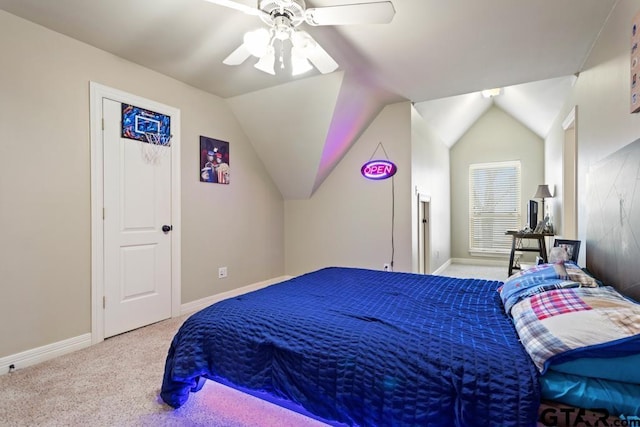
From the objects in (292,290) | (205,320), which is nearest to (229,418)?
(205,320)

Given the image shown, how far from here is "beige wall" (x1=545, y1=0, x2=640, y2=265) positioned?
189 cm

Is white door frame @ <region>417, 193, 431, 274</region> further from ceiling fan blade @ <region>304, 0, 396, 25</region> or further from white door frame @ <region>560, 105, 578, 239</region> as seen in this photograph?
ceiling fan blade @ <region>304, 0, 396, 25</region>

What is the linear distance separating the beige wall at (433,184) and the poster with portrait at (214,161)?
235 cm

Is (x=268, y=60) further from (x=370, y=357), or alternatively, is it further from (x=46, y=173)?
(x=370, y=357)

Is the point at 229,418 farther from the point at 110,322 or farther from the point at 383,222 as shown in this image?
the point at 383,222

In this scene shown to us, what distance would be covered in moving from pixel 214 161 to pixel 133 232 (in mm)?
1215

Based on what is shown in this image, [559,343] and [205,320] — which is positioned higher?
[559,343]

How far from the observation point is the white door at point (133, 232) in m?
2.76

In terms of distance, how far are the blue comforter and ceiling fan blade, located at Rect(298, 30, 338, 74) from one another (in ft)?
5.31

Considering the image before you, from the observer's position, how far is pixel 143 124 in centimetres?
300

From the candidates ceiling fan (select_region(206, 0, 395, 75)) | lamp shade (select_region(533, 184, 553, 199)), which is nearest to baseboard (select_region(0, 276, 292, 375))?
ceiling fan (select_region(206, 0, 395, 75))

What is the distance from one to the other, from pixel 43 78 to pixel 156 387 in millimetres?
2381

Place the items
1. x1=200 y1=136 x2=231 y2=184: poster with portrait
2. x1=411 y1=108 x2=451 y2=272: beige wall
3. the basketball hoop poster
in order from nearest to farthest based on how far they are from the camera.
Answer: the basketball hoop poster, x1=200 y1=136 x2=231 y2=184: poster with portrait, x1=411 y1=108 x2=451 y2=272: beige wall

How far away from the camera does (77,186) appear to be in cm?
255
